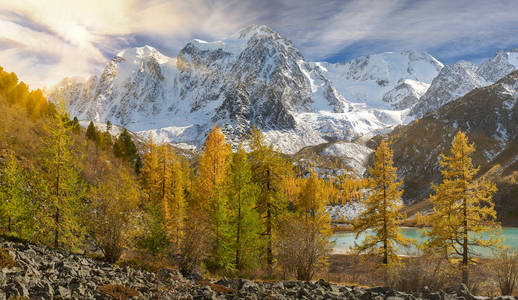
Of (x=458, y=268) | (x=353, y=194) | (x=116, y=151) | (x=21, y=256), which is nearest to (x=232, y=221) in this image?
(x=21, y=256)

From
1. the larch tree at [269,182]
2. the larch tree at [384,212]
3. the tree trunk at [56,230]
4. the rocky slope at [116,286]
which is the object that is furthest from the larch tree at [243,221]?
the tree trunk at [56,230]

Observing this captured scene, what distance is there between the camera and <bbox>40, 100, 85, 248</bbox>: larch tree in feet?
55.7

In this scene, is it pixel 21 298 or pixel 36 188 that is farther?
pixel 36 188

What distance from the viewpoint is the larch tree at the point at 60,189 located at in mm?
16984

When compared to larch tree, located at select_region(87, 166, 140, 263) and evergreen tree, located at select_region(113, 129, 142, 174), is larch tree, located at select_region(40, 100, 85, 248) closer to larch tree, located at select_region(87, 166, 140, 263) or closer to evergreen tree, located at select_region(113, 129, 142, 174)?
larch tree, located at select_region(87, 166, 140, 263)

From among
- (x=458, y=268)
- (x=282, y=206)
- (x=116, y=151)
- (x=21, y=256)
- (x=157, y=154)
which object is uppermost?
(x=116, y=151)

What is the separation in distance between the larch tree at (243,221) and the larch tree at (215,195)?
0.71 meters

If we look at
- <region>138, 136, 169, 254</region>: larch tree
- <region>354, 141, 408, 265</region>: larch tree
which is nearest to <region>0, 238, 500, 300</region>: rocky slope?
<region>138, 136, 169, 254</region>: larch tree

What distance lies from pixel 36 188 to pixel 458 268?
1039 inches

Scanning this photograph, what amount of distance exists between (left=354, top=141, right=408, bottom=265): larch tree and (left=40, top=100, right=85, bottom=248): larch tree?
21323 mm

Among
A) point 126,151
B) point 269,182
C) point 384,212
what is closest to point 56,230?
point 269,182

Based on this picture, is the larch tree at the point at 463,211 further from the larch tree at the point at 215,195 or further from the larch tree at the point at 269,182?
the larch tree at the point at 215,195

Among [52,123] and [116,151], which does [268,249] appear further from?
[116,151]

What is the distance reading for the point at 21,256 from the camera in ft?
36.4
